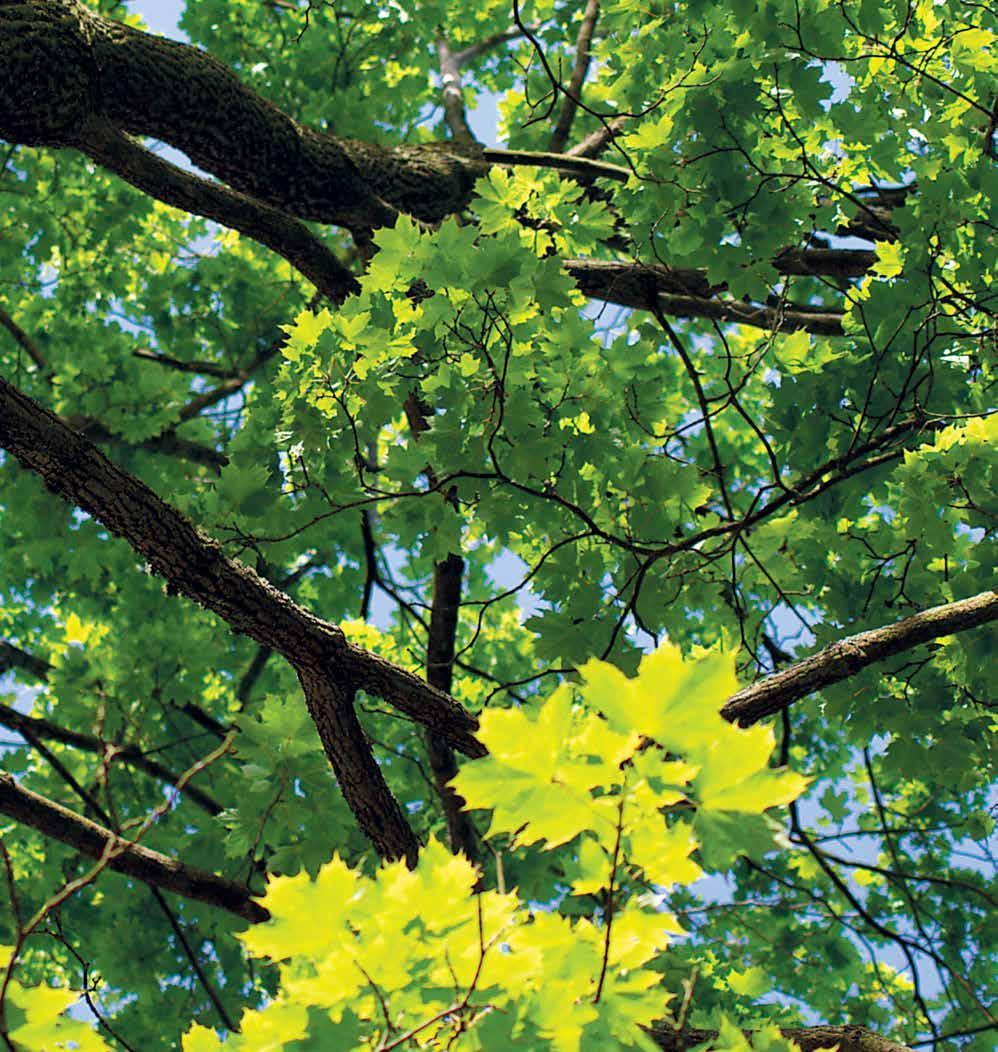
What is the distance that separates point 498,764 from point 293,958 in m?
0.52

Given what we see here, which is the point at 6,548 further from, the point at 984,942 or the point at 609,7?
the point at 984,942

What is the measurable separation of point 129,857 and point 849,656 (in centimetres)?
232

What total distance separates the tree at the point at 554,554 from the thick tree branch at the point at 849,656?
0.01 meters

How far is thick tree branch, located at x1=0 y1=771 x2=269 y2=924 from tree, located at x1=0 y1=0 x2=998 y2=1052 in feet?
0.05

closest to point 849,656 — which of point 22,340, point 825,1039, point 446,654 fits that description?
point 825,1039

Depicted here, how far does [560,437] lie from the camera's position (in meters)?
3.39

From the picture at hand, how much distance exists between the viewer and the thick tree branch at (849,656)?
9.87 feet

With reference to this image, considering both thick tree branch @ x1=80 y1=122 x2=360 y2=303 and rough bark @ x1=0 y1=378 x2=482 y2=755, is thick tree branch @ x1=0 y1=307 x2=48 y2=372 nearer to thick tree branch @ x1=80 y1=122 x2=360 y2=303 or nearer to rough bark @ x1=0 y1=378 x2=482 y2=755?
thick tree branch @ x1=80 y1=122 x2=360 y2=303

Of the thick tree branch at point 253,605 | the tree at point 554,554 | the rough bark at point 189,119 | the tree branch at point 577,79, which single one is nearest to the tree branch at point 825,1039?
the tree at point 554,554

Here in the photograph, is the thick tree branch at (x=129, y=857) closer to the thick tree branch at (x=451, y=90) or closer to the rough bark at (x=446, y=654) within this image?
the rough bark at (x=446, y=654)

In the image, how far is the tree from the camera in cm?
162

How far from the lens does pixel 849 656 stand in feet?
9.87

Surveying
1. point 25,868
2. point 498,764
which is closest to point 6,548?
point 25,868

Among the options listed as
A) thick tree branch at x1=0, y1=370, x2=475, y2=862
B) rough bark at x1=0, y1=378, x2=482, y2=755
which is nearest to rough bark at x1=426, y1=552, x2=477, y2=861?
thick tree branch at x1=0, y1=370, x2=475, y2=862
